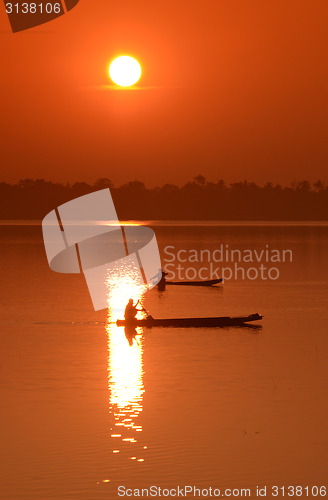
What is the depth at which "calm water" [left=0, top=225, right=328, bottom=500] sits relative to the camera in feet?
51.6

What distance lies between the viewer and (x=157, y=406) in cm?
2086

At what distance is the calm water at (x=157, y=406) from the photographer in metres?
15.7

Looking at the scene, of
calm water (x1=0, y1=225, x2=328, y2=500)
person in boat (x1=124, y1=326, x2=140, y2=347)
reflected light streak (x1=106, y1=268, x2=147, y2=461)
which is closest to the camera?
calm water (x1=0, y1=225, x2=328, y2=500)

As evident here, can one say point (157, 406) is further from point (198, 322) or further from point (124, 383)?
point (198, 322)

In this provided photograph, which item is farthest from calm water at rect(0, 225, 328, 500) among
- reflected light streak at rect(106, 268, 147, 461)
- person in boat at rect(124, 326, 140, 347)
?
person in boat at rect(124, 326, 140, 347)

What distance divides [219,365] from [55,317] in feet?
50.8

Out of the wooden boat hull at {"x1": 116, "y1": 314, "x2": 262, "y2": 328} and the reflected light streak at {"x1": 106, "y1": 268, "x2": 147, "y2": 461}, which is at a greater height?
the reflected light streak at {"x1": 106, "y1": 268, "x2": 147, "y2": 461}

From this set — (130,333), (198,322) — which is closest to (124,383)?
(130,333)

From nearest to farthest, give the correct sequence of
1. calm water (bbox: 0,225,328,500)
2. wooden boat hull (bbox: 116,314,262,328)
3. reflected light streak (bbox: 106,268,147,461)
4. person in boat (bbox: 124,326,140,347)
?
1. calm water (bbox: 0,225,328,500)
2. reflected light streak (bbox: 106,268,147,461)
3. person in boat (bbox: 124,326,140,347)
4. wooden boat hull (bbox: 116,314,262,328)

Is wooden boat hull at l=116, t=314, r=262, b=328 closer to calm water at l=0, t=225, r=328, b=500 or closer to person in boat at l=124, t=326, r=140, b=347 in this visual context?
calm water at l=0, t=225, r=328, b=500

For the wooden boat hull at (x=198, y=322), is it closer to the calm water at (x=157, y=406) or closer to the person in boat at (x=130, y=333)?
the calm water at (x=157, y=406)

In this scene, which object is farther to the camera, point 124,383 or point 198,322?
point 198,322

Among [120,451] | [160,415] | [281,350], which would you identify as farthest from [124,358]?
[120,451]

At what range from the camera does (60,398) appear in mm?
21672
